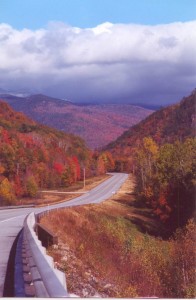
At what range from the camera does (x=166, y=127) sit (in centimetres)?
14138

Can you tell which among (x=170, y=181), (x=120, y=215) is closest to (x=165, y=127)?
(x=170, y=181)

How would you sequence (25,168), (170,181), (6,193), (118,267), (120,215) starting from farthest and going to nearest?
1. (25,168)
2. (6,193)
3. (170,181)
4. (120,215)
5. (118,267)

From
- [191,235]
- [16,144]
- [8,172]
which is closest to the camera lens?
[191,235]

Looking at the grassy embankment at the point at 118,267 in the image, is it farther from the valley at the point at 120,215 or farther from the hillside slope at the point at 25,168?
the hillside slope at the point at 25,168

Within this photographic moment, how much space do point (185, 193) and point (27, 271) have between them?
44992mm

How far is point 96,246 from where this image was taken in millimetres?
19969

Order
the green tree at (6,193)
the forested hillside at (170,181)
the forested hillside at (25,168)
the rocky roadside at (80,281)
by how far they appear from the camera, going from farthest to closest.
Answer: the forested hillside at (25,168) → the green tree at (6,193) → the forested hillside at (170,181) → the rocky roadside at (80,281)

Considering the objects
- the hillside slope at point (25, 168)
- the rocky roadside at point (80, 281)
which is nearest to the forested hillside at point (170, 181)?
the hillside slope at point (25, 168)

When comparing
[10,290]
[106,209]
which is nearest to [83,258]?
[10,290]

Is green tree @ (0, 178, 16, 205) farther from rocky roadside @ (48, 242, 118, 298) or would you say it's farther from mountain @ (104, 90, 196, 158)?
mountain @ (104, 90, 196, 158)

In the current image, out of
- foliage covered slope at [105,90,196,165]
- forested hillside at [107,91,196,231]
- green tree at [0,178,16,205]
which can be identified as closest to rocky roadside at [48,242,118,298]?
forested hillside at [107,91,196,231]

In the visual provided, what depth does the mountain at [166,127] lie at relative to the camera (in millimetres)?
124019

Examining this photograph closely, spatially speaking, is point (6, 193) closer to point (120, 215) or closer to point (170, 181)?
point (120, 215)

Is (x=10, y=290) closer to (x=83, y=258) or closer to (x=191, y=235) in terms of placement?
(x=83, y=258)
